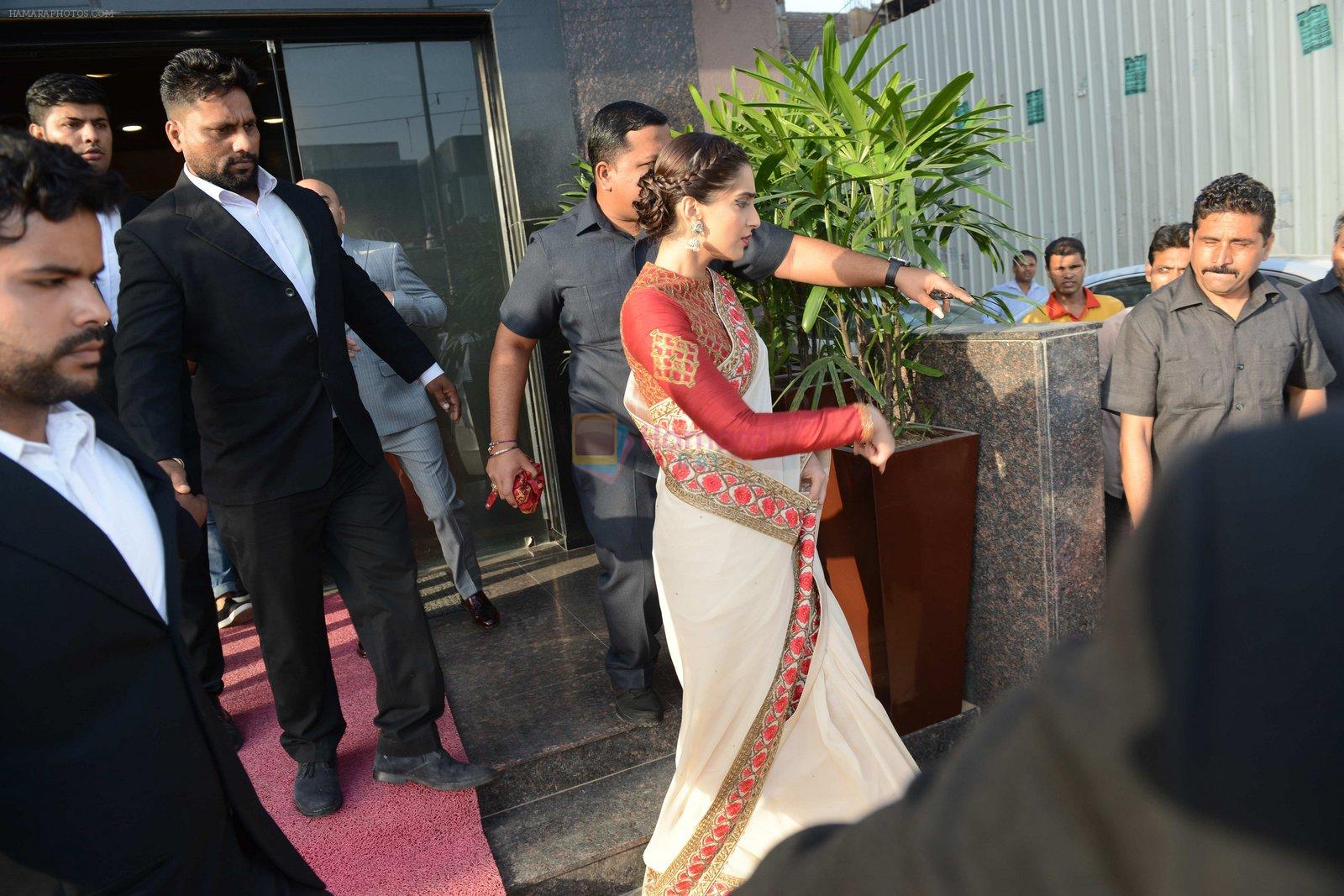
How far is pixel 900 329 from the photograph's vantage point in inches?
134

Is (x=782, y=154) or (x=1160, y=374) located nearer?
(x=1160, y=374)

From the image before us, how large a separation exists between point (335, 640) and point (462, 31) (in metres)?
2.88

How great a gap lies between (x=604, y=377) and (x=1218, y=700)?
2.98 metres

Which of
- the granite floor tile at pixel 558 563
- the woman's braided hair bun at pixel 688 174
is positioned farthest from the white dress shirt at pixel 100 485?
the granite floor tile at pixel 558 563

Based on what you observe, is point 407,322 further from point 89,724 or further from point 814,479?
point 89,724

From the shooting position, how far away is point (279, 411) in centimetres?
281

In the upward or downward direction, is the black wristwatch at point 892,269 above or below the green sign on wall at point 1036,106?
below

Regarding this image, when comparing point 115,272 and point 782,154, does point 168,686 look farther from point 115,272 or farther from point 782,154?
point 782,154

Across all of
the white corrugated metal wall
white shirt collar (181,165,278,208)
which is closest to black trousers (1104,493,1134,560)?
white shirt collar (181,165,278,208)

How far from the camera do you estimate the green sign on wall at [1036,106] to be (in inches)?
341

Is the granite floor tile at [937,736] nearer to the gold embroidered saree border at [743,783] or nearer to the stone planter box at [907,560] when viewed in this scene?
the stone planter box at [907,560]

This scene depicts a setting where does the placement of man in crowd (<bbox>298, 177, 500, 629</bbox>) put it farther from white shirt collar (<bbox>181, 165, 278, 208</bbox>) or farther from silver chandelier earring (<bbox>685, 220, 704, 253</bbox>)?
silver chandelier earring (<bbox>685, 220, 704, 253</bbox>)

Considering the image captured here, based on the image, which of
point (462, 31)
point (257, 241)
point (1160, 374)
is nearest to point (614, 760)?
point (257, 241)

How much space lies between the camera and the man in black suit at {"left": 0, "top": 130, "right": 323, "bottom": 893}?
1.35 m
